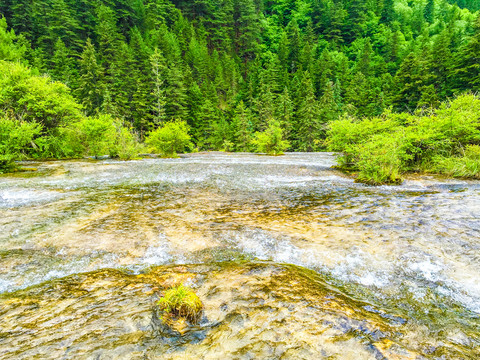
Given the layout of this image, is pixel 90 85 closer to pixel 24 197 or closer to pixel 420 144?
pixel 24 197

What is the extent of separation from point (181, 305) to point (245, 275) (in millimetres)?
1254

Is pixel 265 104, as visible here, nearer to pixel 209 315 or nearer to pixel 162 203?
pixel 162 203

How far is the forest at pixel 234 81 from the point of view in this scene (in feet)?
46.6

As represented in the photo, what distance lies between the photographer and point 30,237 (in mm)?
5219

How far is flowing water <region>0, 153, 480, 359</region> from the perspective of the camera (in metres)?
2.39

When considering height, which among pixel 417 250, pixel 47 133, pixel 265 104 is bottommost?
pixel 417 250

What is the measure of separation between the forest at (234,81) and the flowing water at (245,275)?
256 inches

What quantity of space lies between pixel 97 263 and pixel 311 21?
107889 millimetres

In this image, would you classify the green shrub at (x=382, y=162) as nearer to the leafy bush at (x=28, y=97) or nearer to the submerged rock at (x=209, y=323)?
the submerged rock at (x=209, y=323)

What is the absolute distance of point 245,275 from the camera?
3779 millimetres

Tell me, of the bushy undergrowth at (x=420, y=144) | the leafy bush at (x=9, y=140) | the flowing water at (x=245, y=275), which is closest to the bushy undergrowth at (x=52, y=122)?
the leafy bush at (x=9, y=140)

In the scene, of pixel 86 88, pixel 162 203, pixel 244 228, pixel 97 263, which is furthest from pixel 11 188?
pixel 86 88

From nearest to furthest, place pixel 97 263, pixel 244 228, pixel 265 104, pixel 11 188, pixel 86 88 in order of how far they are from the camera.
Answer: pixel 97 263 → pixel 244 228 → pixel 11 188 → pixel 86 88 → pixel 265 104

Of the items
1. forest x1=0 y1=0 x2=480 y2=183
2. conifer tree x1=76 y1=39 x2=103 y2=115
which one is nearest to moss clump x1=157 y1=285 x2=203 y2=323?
forest x1=0 y1=0 x2=480 y2=183
